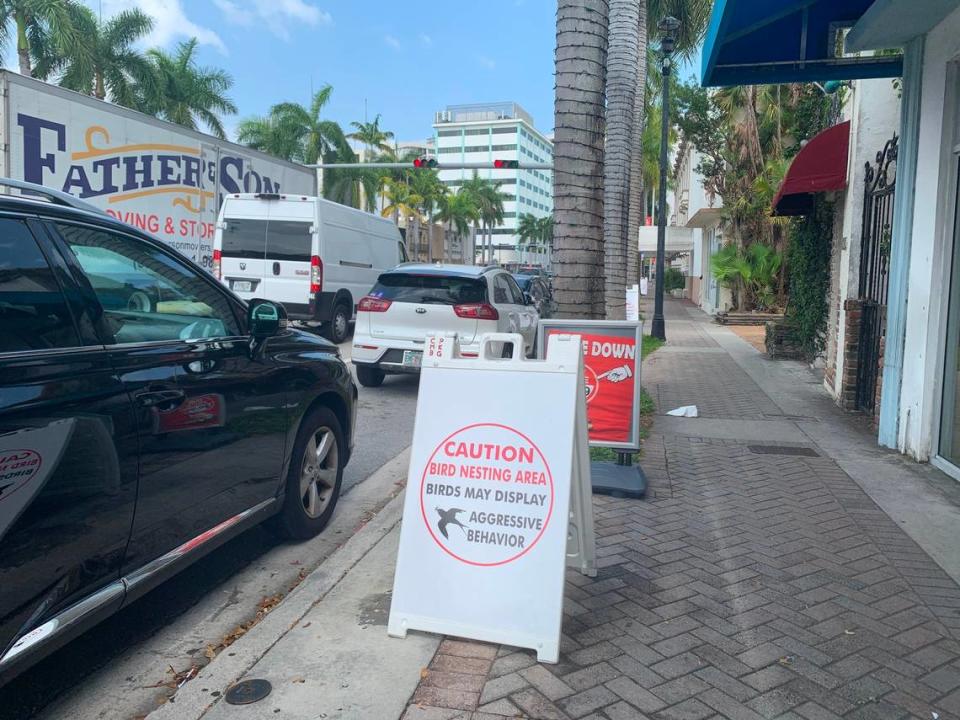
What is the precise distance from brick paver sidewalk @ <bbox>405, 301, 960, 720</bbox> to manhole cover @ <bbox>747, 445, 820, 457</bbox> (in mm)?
1264

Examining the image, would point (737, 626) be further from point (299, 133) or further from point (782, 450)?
point (299, 133)

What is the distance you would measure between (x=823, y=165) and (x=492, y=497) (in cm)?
860

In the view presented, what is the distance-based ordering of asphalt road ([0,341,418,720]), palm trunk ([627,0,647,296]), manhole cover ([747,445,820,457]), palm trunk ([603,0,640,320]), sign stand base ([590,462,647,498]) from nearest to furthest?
asphalt road ([0,341,418,720]), sign stand base ([590,462,647,498]), manhole cover ([747,445,820,457]), palm trunk ([603,0,640,320]), palm trunk ([627,0,647,296])

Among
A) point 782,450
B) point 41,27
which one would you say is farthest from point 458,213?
point 782,450

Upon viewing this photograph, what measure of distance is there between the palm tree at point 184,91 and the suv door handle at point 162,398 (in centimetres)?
3791

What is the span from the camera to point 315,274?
48.4 feet

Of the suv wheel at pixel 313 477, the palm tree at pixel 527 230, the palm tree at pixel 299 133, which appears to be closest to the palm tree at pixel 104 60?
the palm tree at pixel 299 133

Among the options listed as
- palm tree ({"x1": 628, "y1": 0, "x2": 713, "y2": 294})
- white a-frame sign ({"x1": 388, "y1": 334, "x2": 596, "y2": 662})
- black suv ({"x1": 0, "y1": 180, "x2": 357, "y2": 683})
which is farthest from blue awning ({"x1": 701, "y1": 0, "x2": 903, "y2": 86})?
palm tree ({"x1": 628, "y1": 0, "x2": 713, "y2": 294})

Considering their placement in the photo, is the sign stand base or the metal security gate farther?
the metal security gate

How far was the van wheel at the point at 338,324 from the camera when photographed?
15.8 metres

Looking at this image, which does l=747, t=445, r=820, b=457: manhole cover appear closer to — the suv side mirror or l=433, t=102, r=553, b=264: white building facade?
the suv side mirror

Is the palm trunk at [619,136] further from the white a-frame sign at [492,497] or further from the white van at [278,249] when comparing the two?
the white a-frame sign at [492,497]

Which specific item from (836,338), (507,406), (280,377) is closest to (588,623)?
(507,406)

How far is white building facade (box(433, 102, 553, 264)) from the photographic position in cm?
14600
